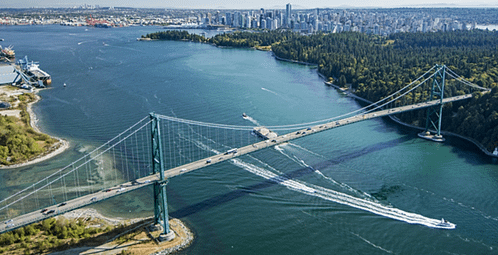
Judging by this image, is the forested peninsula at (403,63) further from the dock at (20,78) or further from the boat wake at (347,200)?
the dock at (20,78)

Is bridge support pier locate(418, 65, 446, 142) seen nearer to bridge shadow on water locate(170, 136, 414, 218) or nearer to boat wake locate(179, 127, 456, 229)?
bridge shadow on water locate(170, 136, 414, 218)

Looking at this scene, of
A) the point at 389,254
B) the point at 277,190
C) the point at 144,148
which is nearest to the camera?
the point at 389,254

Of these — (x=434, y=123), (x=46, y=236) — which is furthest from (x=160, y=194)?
(x=434, y=123)

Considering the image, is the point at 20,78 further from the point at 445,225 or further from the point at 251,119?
the point at 445,225

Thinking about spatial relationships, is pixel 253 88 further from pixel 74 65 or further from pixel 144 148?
pixel 74 65

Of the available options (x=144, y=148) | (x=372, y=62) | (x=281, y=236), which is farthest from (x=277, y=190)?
(x=372, y=62)
